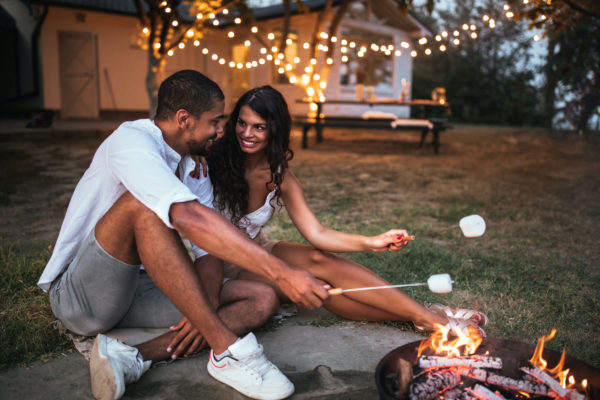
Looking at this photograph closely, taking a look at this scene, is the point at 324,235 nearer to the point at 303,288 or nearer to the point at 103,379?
the point at 303,288

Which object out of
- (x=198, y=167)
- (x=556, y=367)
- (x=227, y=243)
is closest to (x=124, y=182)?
(x=227, y=243)

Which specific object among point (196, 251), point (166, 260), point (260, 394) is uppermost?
point (166, 260)

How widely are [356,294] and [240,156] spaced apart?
92 centimetres

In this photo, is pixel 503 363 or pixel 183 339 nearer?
pixel 503 363

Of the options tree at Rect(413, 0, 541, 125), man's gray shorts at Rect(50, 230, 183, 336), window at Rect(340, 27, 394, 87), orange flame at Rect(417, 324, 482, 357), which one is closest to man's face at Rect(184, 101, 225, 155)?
man's gray shorts at Rect(50, 230, 183, 336)

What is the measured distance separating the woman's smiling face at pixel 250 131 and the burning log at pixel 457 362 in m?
1.28

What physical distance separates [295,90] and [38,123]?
21.8ft

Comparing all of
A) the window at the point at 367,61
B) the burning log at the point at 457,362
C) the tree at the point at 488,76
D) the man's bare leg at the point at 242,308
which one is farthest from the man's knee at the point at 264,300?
the tree at the point at 488,76

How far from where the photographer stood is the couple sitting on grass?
1773 mm

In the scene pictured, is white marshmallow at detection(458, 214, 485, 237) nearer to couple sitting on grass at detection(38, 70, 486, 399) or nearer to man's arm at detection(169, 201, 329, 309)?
couple sitting on grass at detection(38, 70, 486, 399)

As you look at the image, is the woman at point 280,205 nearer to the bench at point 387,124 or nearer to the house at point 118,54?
the bench at point 387,124

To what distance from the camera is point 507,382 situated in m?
1.71

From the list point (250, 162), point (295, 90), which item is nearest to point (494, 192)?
point (250, 162)

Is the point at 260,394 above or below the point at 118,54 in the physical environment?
below
